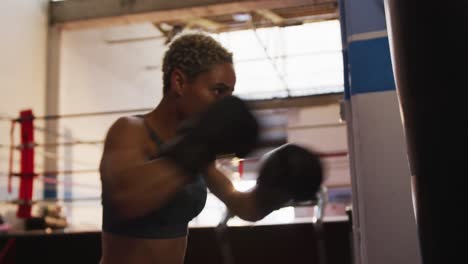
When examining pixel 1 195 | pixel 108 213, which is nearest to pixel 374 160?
pixel 108 213

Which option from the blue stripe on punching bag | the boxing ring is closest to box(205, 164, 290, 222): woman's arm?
the blue stripe on punching bag

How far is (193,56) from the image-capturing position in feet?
4.13

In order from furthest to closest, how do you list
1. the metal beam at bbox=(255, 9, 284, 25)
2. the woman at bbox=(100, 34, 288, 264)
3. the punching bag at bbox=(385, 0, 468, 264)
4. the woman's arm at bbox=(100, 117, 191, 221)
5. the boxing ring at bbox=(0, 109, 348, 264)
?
the metal beam at bbox=(255, 9, 284, 25) → the boxing ring at bbox=(0, 109, 348, 264) → the woman at bbox=(100, 34, 288, 264) → the woman's arm at bbox=(100, 117, 191, 221) → the punching bag at bbox=(385, 0, 468, 264)

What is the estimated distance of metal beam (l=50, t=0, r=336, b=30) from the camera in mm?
5762

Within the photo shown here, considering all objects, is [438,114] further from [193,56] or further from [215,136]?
[193,56]

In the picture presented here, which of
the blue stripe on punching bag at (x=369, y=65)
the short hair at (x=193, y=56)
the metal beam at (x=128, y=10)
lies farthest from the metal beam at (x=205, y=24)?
the short hair at (x=193, y=56)

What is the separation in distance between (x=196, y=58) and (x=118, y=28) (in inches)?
267

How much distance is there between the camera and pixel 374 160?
5.65 ft

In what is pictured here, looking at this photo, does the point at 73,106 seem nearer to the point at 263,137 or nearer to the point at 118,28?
the point at 118,28

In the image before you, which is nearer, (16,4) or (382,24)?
(382,24)

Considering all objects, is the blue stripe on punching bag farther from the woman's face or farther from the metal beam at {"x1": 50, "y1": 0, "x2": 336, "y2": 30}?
the metal beam at {"x1": 50, "y1": 0, "x2": 336, "y2": 30}

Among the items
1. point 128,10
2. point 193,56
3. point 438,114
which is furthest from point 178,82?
point 128,10

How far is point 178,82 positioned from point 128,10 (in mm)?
4849

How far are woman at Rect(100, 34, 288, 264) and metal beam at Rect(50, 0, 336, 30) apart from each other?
4513 millimetres
